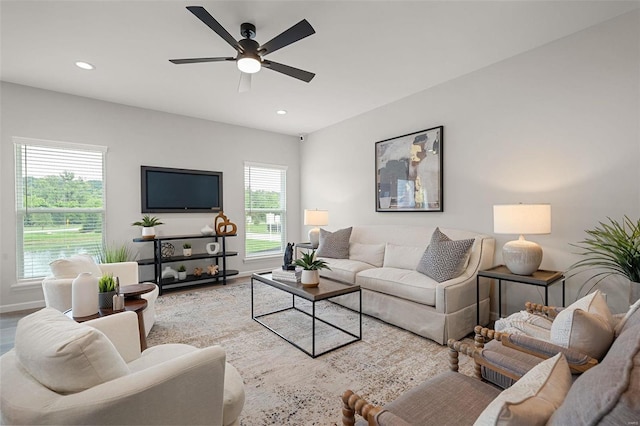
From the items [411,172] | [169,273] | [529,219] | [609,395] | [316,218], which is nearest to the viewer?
[609,395]

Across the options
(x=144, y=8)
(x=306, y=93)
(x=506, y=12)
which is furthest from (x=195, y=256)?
(x=506, y=12)

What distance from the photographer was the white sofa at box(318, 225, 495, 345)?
8.86ft

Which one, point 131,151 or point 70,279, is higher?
point 131,151

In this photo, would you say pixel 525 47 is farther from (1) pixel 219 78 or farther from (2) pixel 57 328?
(2) pixel 57 328

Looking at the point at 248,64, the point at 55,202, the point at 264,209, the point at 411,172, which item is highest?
the point at 248,64

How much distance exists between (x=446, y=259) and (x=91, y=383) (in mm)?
2819

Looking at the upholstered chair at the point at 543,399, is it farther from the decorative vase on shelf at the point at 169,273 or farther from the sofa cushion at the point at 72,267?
the decorative vase on shelf at the point at 169,273

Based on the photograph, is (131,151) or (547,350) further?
(131,151)

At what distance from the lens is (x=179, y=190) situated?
476cm

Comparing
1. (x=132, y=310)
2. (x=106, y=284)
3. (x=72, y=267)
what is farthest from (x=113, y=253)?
(x=132, y=310)

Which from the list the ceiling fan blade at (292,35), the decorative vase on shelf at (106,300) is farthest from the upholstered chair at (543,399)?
the ceiling fan blade at (292,35)

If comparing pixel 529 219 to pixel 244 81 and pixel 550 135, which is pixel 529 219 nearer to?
pixel 550 135

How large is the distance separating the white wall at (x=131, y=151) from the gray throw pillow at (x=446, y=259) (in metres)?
3.43

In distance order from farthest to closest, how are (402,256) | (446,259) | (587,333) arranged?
1. (402,256)
2. (446,259)
3. (587,333)
